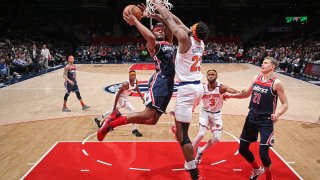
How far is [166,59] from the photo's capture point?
497 centimetres

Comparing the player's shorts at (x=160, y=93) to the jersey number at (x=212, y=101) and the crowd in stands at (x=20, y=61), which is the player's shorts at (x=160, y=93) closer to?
the jersey number at (x=212, y=101)

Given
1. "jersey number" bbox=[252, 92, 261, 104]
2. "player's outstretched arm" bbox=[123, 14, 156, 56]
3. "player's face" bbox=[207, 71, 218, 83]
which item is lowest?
"jersey number" bbox=[252, 92, 261, 104]

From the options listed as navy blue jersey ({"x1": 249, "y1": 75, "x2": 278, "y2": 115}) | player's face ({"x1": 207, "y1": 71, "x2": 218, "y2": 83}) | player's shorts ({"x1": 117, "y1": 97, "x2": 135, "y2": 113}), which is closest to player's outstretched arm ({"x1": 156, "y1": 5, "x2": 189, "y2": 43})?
navy blue jersey ({"x1": 249, "y1": 75, "x2": 278, "y2": 115})

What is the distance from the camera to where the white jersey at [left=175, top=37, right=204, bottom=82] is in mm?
4602

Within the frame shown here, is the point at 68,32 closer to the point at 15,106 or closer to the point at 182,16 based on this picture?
the point at 182,16

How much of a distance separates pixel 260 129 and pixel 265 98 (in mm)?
479

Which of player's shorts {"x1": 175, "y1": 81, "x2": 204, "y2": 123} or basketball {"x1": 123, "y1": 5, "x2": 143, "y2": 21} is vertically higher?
basketball {"x1": 123, "y1": 5, "x2": 143, "y2": 21}

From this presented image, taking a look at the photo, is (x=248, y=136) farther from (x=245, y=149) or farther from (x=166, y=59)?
(x=166, y=59)

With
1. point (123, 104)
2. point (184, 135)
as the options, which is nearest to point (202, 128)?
point (184, 135)

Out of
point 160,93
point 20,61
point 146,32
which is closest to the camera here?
point 146,32

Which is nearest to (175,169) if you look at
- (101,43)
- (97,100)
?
(97,100)

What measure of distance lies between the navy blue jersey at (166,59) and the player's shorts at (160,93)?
0.08 m

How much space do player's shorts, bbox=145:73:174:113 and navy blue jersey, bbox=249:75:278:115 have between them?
1.32 metres

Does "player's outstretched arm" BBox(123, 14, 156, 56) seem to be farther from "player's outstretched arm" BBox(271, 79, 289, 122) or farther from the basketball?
"player's outstretched arm" BBox(271, 79, 289, 122)
